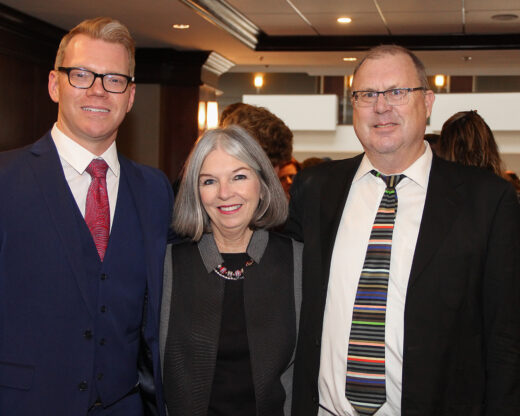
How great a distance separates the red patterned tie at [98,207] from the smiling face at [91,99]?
0.22 feet

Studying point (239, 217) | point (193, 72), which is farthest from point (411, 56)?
point (193, 72)

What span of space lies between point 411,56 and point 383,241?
0.65 m

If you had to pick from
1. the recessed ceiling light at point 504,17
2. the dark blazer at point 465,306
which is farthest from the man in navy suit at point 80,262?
the recessed ceiling light at point 504,17

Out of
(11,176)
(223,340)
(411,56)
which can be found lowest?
(223,340)

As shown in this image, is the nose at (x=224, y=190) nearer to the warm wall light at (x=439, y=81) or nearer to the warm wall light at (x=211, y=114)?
the warm wall light at (x=211, y=114)

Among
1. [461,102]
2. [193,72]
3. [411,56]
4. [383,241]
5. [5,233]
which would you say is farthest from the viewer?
[461,102]

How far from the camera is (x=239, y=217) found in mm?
2277

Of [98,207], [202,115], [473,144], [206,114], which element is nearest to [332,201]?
[98,207]

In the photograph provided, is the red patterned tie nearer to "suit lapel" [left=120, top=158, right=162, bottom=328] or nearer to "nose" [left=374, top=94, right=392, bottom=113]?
"suit lapel" [left=120, top=158, right=162, bottom=328]

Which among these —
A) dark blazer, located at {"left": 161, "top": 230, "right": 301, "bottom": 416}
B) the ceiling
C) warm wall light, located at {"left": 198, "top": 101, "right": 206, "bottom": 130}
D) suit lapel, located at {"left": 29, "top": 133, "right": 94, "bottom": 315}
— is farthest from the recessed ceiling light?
suit lapel, located at {"left": 29, "top": 133, "right": 94, "bottom": 315}

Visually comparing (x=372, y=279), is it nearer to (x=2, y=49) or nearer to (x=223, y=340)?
(x=223, y=340)

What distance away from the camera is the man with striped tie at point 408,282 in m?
1.99

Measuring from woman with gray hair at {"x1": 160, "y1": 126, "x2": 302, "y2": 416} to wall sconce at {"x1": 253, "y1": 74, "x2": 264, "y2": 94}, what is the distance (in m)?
15.5

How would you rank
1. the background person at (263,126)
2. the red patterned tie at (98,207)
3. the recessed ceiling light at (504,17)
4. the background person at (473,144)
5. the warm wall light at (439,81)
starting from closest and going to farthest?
1. the red patterned tie at (98,207)
2. the background person at (263,126)
3. the background person at (473,144)
4. the recessed ceiling light at (504,17)
5. the warm wall light at (439,81)
